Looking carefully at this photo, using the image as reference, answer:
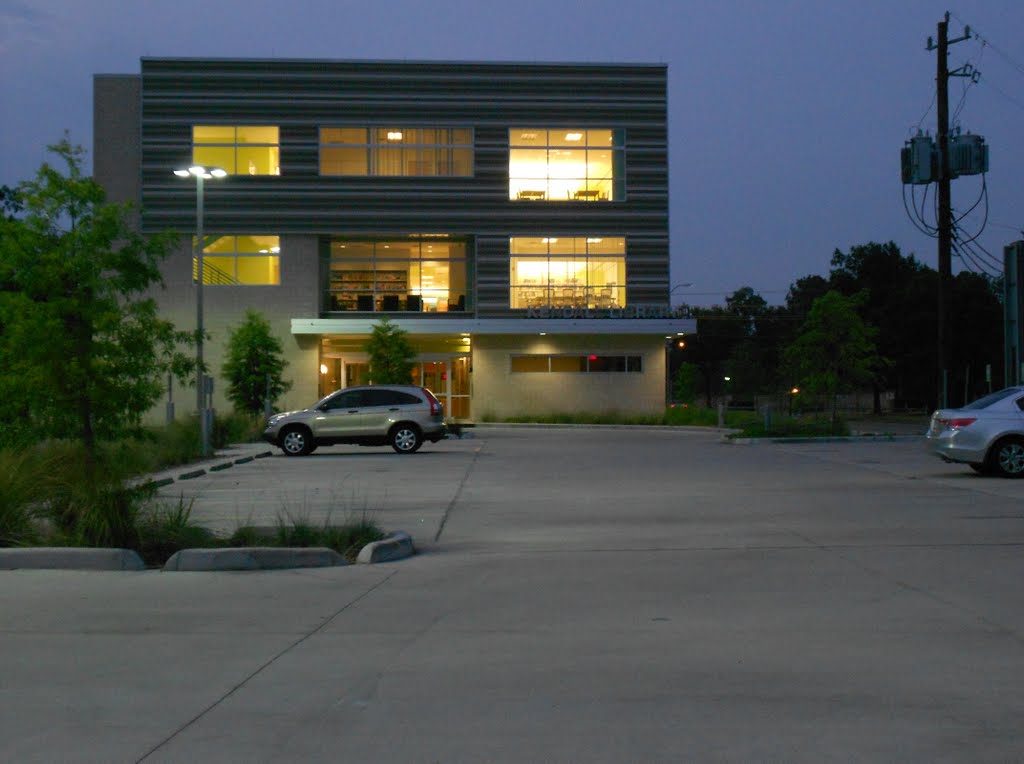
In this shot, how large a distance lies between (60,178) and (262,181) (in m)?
31.7

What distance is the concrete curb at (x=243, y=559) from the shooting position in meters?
10.7

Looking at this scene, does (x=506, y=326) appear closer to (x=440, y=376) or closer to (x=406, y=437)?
(x=440, y=376)

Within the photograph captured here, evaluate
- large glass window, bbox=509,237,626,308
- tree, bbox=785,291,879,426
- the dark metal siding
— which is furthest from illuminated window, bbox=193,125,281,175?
tree, bbox=785,291,879,426

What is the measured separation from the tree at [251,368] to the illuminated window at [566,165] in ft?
44.2

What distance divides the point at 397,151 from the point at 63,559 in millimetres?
39998

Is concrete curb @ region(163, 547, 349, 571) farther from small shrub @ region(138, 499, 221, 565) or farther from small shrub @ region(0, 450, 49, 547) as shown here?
small shrub @ region(0, 450, 49, 547)

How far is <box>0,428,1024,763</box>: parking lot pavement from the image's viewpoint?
5.52 m

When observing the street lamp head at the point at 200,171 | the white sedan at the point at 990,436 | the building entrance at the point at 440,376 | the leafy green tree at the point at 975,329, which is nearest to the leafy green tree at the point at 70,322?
the street lamp head at the point at 200,171

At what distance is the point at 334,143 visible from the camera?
4844cm

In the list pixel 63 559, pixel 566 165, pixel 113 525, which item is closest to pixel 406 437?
pixel 113 525

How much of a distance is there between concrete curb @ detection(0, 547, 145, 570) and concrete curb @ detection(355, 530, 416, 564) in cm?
225

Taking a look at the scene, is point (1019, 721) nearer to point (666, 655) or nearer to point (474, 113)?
point (666, 655)

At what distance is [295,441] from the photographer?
29.0m

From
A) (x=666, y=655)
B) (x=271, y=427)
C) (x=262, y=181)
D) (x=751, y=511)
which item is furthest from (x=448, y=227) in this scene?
(x=666, y=655)
